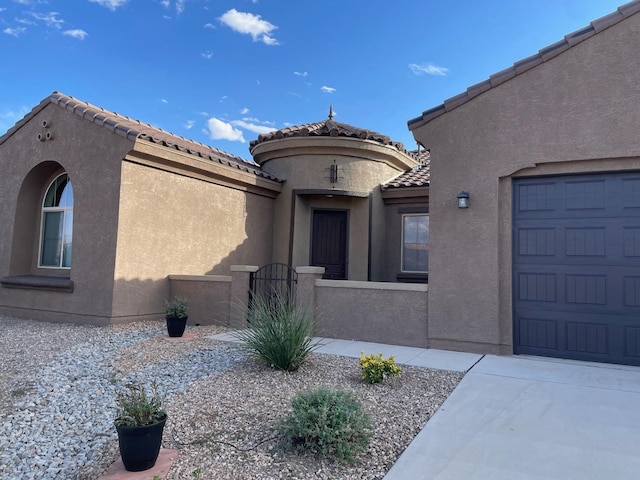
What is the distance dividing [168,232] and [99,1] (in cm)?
748

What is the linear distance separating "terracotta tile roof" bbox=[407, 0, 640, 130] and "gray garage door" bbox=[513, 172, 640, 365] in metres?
1.74

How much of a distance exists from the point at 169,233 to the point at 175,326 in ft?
8.59

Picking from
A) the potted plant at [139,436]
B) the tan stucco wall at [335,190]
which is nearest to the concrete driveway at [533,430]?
the potted plant at [139,436]

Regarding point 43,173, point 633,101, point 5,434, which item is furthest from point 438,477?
point 43,173

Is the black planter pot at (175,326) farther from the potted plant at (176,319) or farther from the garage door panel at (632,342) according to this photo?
the garage door panel at (632,342)

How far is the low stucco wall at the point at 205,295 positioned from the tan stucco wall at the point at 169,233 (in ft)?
1.33

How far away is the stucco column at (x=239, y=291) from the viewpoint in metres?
9.51

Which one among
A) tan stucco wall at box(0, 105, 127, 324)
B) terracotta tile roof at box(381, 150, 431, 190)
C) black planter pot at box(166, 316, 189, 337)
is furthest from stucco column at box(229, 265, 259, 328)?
terracotta tile roof at box(381, 150, 431, 190)

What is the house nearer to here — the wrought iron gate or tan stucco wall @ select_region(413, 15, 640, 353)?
the wrought iron gate

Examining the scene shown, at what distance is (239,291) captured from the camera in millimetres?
9625

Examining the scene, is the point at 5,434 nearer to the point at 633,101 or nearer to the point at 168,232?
the point at 168,232

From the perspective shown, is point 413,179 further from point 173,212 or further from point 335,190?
point 173,212

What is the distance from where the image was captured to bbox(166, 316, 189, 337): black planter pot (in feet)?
27.1

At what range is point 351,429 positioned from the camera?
3793mm
